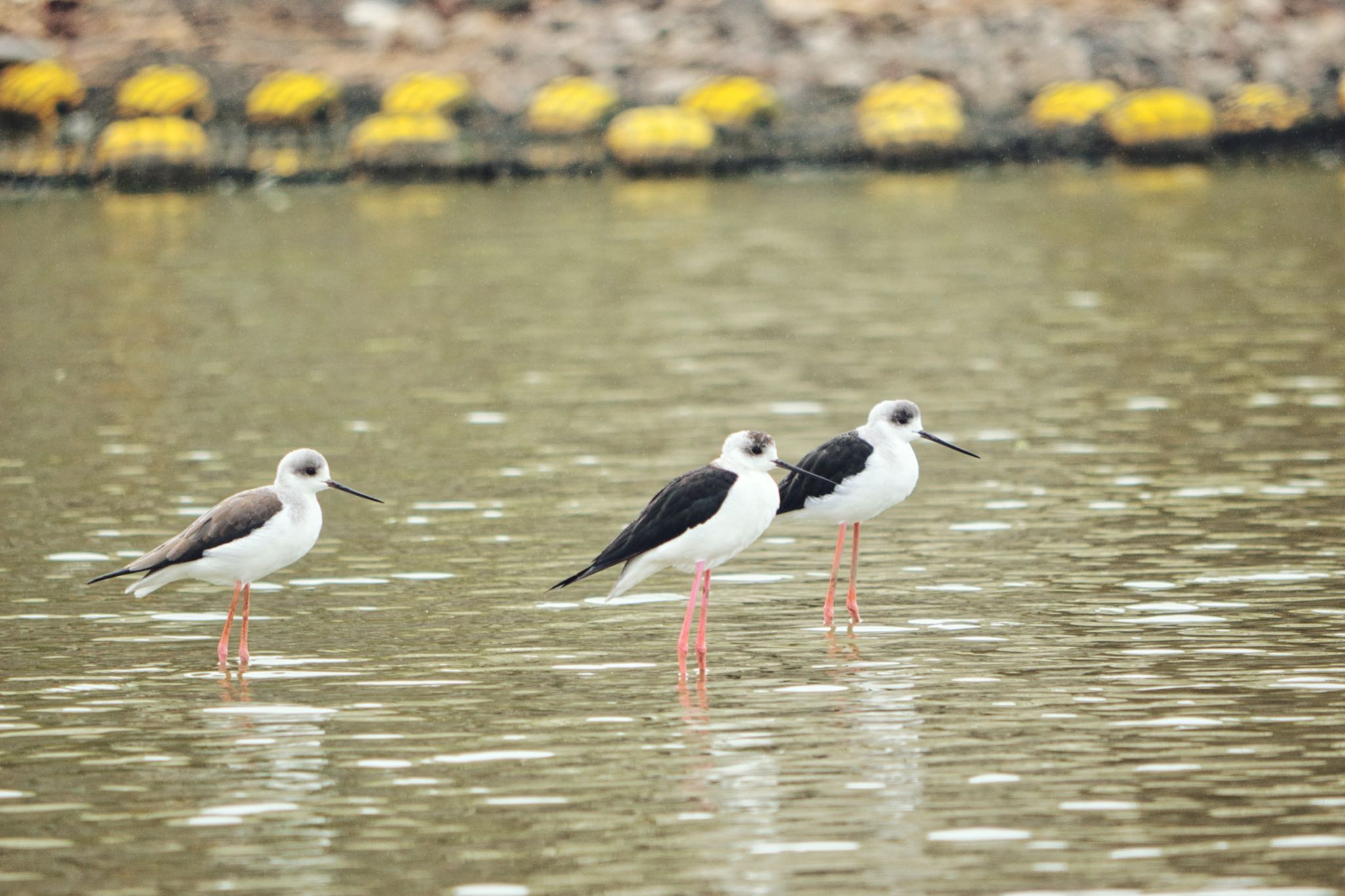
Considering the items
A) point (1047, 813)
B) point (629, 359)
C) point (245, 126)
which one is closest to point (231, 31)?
point (245, 126)

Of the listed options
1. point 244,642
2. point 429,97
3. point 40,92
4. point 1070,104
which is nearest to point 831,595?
point 244,642

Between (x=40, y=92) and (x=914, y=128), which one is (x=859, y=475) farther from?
(x=40, y=92)

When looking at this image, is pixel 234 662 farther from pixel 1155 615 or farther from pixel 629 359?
pixel 629 359

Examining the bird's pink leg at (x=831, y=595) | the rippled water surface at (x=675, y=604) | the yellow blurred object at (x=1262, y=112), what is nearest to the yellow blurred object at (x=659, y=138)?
the yellow blurred object at (x=1262, y=112)

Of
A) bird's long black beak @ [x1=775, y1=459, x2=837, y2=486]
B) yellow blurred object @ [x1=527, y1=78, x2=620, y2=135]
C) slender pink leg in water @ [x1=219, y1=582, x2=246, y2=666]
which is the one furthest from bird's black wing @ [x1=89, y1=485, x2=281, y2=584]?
yellow blurred object @ [x1=527, y1=78, x2=620, y2=135]

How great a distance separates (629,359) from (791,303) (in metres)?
6.03

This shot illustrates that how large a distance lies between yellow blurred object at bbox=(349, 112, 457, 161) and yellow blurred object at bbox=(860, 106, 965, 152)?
1124cm

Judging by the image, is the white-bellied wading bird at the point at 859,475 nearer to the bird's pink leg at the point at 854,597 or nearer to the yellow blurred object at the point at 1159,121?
the bird's pink leg at the point at 854,597

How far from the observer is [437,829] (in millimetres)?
9516

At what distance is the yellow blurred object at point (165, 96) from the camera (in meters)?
60.5

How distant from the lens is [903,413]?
562 inches

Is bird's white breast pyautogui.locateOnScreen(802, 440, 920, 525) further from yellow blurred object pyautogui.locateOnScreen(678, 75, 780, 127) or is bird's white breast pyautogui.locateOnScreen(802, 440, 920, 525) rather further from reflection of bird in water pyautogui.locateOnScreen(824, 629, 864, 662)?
Result: yellow blurred object pyautogui.locateOnScreen(678, 75, 780, 127)

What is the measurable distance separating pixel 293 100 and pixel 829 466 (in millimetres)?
48547

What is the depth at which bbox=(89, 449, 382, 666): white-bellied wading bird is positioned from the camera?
1274 centimetres
